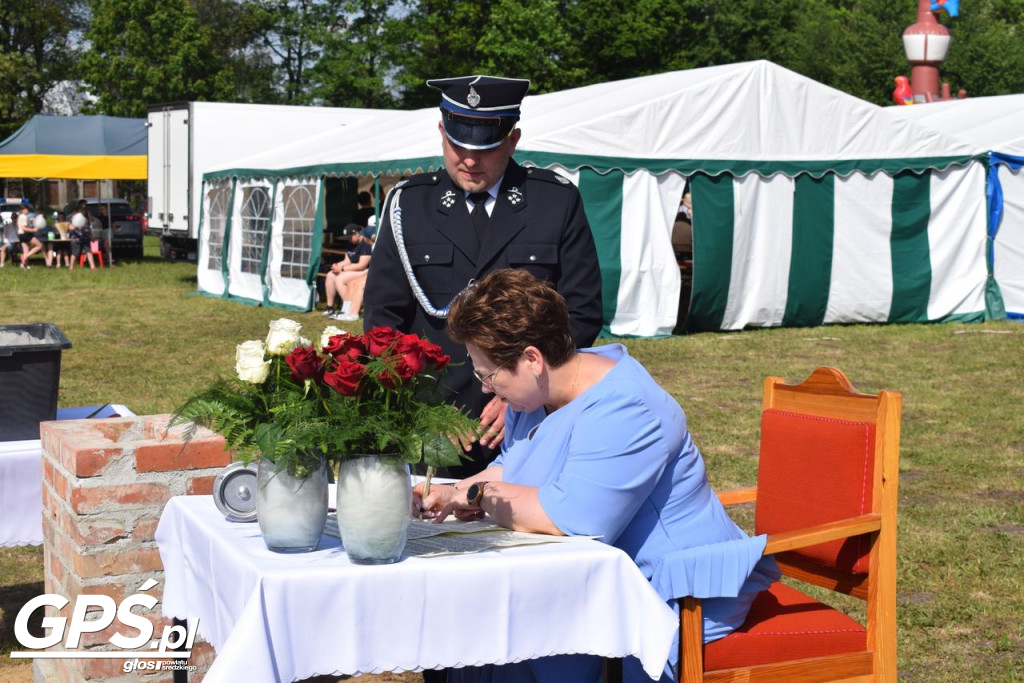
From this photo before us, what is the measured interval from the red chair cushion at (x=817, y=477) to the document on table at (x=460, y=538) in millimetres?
885

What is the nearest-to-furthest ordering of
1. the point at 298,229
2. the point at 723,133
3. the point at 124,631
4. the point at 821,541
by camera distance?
the point at 821,541, the point at 124,631, the point at 723,133, the point at 298,229

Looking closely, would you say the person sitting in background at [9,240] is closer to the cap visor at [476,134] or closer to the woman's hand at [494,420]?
the cap visor at [476,134]

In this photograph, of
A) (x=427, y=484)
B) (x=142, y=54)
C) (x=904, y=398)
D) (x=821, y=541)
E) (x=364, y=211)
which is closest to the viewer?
(x=427, y=484)

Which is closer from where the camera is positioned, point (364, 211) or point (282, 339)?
point (282, 339)

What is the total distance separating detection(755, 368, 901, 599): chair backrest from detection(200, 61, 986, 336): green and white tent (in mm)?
8767

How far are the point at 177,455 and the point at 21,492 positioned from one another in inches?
30.8

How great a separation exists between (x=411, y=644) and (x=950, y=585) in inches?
126

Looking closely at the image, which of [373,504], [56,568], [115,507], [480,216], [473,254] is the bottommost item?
[56,568]

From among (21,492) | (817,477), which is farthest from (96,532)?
(817,477)

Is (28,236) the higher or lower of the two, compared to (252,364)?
lower

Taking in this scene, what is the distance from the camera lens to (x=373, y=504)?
218cm

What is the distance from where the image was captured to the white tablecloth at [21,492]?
143 inches

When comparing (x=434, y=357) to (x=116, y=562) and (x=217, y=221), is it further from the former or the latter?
(x=217, y=221)

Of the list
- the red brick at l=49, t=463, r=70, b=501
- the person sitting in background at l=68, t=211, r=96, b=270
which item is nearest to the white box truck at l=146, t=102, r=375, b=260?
the person sitting in background at l=68, t=211, r=96, b=270
